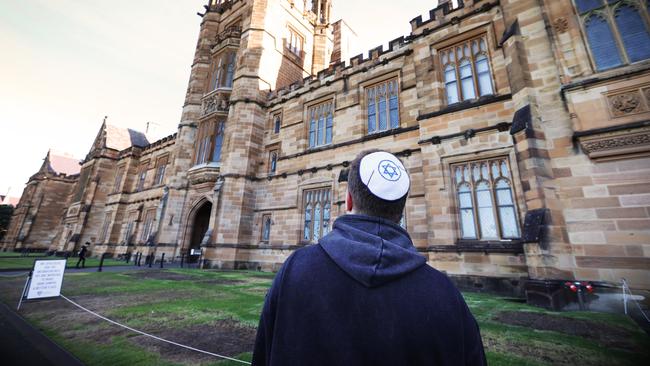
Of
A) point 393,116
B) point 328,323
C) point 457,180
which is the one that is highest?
point 393,116

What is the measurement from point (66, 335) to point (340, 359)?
Result: 15.1 feet

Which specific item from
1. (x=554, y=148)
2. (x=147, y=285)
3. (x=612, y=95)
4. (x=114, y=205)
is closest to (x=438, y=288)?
(x=554, y=148)

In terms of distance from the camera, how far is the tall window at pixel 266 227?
42.9 ft

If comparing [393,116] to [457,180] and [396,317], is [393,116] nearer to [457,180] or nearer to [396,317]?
[457,180]

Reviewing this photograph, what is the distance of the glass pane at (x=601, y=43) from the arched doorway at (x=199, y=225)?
708 inches

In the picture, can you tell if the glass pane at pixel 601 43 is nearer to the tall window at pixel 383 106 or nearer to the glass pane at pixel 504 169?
the glass pane at pixel 504 169

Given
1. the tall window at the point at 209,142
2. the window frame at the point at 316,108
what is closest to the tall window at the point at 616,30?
the window frame at the point at 316,108

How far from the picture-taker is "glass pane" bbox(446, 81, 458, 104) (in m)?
8.66

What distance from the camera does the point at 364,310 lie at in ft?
3.18

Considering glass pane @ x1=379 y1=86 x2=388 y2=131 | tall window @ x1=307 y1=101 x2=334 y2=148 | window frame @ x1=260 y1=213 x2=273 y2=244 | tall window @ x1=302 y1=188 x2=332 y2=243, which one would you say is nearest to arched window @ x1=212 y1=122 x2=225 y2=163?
window frame @ x1=260 y1=213 x2=273 y2=244

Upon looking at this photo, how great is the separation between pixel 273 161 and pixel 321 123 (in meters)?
3.43

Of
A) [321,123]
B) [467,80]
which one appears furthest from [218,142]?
[467,80]

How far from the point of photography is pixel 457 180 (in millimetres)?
7961

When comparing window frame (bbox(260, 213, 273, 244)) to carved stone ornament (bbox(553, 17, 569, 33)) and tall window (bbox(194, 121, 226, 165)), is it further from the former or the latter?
carved stone ornament (bbox(553, 17, 569, 33))
